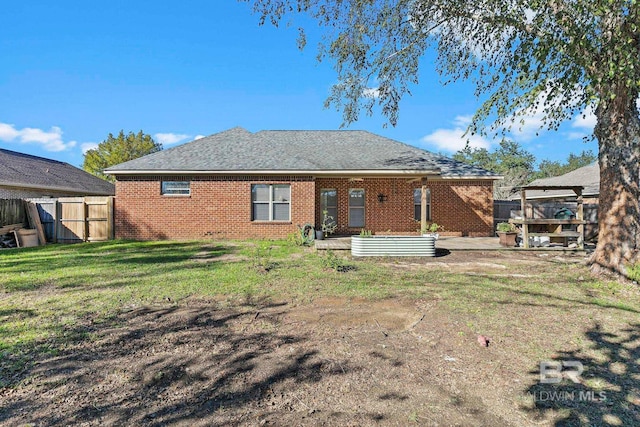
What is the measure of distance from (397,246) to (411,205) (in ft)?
17.9

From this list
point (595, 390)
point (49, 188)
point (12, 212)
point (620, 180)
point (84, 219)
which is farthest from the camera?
point (49, 188)

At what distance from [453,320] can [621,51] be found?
5.34 metres

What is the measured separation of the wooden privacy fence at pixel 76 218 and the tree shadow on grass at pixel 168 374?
10.9 metres

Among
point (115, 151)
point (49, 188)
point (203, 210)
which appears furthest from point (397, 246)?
point (115, 151)

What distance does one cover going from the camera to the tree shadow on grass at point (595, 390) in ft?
8.16

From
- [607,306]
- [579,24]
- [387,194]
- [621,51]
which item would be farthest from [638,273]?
[387,194]

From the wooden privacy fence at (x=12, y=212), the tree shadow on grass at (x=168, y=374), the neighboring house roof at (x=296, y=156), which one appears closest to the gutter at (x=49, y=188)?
the wooden privacy fence at (x=12, y=212)

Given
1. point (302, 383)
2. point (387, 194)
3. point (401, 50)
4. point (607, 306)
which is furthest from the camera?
point (387, 194)

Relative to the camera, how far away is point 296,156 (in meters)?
14.3

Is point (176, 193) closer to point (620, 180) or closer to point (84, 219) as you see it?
point (84, 219)

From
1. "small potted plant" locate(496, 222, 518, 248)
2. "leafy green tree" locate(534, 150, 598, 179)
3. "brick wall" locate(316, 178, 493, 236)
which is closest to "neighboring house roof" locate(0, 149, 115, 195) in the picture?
"brick wall" locate(316, 178, 493, 236)

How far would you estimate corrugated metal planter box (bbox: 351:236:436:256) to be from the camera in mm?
9617

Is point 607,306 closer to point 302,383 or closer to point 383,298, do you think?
point 383,298

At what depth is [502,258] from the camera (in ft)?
30.9
